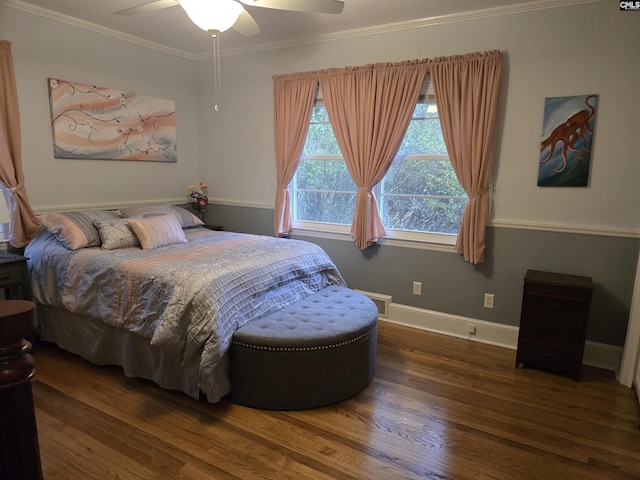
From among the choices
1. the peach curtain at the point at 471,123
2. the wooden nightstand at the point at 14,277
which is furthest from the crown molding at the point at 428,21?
the wooden nightstand at the point at 14,277

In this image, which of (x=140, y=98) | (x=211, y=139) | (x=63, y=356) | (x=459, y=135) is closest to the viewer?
(x=63, y=356)

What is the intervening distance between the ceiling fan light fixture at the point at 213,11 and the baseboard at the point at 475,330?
8.81 feet

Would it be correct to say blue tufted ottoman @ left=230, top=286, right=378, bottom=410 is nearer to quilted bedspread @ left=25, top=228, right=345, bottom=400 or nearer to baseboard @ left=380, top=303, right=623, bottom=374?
quilted bedspread @ left=25, top=228, right=345, bottom=400

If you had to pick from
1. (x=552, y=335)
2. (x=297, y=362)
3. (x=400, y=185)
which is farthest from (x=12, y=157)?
(x=552, y=335)

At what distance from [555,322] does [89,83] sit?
423 centimetres

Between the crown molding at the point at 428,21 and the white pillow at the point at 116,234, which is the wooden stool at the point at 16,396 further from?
the crown molding at the point at 428,21

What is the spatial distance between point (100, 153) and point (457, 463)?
3730 mm

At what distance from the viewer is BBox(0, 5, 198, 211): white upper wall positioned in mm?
3303

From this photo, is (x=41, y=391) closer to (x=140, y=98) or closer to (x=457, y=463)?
(x=457, y=463)

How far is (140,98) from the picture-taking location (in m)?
4.10

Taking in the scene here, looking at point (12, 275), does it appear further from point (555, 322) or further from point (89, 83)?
point (555, 322)

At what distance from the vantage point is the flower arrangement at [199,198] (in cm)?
463

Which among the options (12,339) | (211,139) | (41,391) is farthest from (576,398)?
(211,139)

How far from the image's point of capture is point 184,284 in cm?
244
